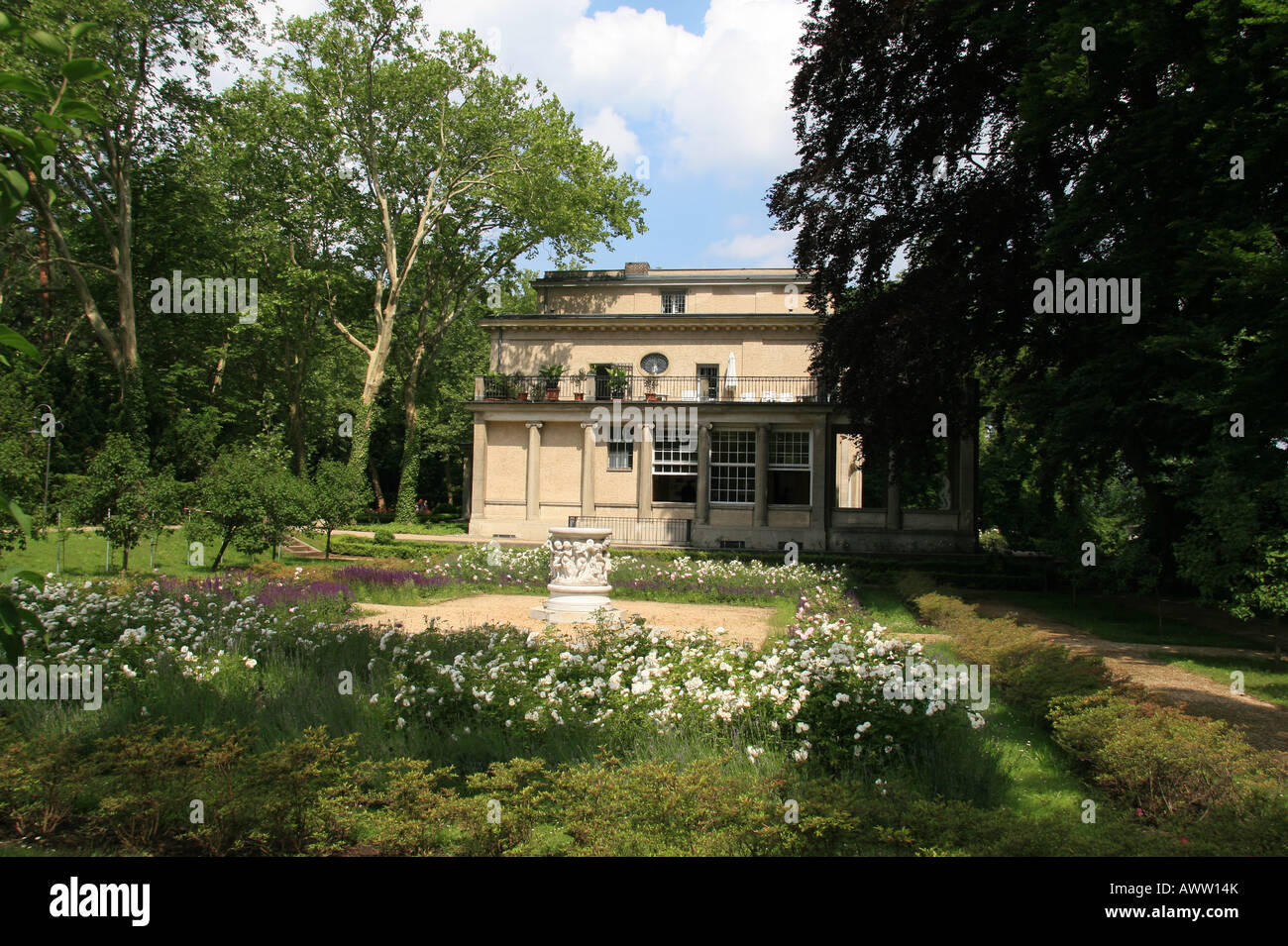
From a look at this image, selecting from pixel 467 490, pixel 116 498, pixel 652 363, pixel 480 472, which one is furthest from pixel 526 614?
pixel 467 490

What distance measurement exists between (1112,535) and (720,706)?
59.1 ft

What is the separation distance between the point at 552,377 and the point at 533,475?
189 inches

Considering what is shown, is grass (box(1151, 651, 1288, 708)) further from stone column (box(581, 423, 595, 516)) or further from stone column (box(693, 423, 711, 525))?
stone column (box(581, 423, 595, 516))

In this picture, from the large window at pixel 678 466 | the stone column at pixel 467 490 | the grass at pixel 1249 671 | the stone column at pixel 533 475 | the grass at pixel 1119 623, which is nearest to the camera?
the grass at pixel 1249 671

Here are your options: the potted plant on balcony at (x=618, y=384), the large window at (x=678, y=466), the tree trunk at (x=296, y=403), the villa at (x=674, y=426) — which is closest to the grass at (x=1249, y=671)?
the villa at (x=674, y=426)

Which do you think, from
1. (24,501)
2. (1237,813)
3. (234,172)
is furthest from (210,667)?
(234,172)

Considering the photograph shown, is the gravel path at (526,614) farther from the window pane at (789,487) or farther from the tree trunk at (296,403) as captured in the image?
the tree trunk at (296,403)

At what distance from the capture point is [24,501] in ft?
51.2

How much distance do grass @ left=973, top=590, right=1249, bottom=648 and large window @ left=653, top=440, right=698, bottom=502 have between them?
53.6ft

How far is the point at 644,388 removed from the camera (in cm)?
3728

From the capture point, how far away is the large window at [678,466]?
35.8 metres

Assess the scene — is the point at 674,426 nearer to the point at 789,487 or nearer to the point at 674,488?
the point at 674,488

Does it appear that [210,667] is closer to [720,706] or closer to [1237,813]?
[720,706]

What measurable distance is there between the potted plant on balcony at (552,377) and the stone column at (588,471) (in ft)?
7.05
